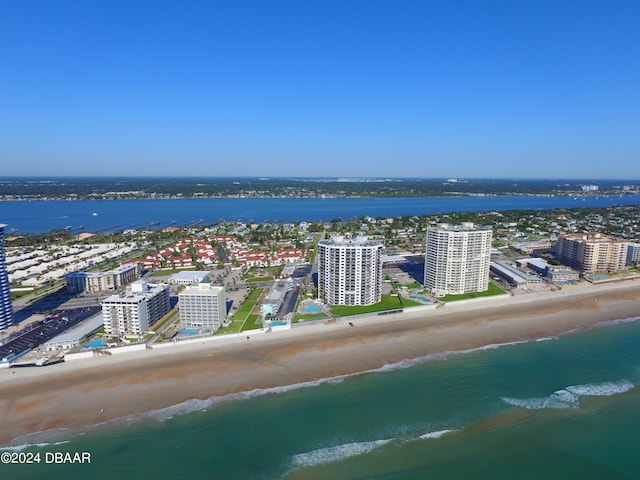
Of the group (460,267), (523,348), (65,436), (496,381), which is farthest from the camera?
(460,267)

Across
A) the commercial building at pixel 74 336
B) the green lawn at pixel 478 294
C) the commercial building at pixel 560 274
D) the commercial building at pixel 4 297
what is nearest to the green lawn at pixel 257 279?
the commercial building at pixel 74 336

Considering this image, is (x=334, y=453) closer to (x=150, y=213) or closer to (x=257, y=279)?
(x=257, y=279)

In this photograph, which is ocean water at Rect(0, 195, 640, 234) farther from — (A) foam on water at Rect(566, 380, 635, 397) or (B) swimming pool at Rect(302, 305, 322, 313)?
(A) foam on water at Rect(566, 380, 635, 397)

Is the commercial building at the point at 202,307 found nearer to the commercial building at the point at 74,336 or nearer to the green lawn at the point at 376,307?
Result: the commercial building at the point at 74,336

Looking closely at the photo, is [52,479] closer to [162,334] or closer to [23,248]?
[162,334]

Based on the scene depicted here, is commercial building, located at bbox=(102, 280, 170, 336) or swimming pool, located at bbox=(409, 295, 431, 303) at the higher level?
commercial building, located at bbox=(102, 280, 170, 336)

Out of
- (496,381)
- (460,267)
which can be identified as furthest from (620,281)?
(496,381)

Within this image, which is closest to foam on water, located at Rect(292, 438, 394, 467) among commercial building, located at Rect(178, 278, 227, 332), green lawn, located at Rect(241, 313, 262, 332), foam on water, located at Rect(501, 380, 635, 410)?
foam on water, located at Rect(501, 380, 635, 410)
